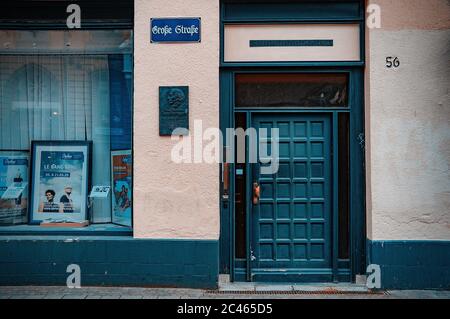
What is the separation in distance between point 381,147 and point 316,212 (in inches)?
48.4

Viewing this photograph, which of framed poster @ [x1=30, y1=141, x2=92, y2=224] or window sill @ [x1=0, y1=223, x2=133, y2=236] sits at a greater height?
framed poster @ [x1=30, y1=141, x2=92, y2=224]

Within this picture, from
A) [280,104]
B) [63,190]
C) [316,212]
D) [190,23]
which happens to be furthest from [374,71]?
[63,190]

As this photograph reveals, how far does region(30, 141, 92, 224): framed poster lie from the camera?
7828mm

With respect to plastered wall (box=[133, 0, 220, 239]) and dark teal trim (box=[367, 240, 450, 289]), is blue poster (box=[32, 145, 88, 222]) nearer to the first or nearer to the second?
plastered wall (box=[133, 0, 220, 239])

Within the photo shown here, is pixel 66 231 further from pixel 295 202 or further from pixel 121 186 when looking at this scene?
pixel 295 202

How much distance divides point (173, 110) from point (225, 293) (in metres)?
2.45

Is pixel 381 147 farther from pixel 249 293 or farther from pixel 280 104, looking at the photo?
pixel 249 293

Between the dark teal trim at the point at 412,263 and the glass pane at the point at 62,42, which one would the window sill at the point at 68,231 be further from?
the dark teal trim at the point at 412,263

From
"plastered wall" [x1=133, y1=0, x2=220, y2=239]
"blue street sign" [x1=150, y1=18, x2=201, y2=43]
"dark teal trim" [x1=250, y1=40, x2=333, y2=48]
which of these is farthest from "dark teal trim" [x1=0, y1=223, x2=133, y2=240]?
"dark teal trim" [x1=250, y1=40, x2=333, y2=48]

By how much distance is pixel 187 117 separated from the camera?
717 centimetres

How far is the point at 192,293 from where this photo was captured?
700 centimetres

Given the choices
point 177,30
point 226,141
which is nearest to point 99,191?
point 226,141

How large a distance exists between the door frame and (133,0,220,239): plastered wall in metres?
0.28

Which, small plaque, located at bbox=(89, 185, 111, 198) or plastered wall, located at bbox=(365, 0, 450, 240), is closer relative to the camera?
plastered wall, located at bbox=(365, 0, 450, 240)
